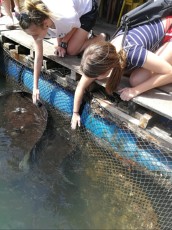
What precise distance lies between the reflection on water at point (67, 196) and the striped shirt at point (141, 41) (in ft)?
3.49

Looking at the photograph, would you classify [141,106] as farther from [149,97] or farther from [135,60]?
[135,60]

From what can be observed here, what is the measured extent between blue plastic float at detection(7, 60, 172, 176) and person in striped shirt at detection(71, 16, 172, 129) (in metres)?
0.33

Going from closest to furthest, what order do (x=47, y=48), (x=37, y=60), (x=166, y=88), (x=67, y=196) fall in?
(x=67, y=196)
(x=166, y=88)
(x=37, y=60)
(x=47, y=48)

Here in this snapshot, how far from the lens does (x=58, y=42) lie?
134 inches

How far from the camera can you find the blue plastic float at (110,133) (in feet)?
8.84

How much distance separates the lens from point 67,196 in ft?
8.86

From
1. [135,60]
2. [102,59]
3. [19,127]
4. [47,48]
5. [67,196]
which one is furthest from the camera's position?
[47,48]

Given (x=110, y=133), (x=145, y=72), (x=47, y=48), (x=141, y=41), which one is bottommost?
(x=110, y=133)

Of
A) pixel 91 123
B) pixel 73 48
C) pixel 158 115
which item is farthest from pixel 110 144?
pixel 73 48

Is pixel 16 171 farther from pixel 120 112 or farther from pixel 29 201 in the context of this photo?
pixel 120 112

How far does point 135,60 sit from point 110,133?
0.80 meters

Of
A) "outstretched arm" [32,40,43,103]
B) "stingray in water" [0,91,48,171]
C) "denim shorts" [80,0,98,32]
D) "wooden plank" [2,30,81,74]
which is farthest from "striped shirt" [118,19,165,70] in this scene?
"stingray in water" [0,91,48,171]

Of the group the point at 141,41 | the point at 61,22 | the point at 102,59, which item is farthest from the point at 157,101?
the point at 61,22

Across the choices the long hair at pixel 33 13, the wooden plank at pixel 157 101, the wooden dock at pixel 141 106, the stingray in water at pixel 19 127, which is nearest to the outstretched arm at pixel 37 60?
the wooden dock at pixel 141 106
